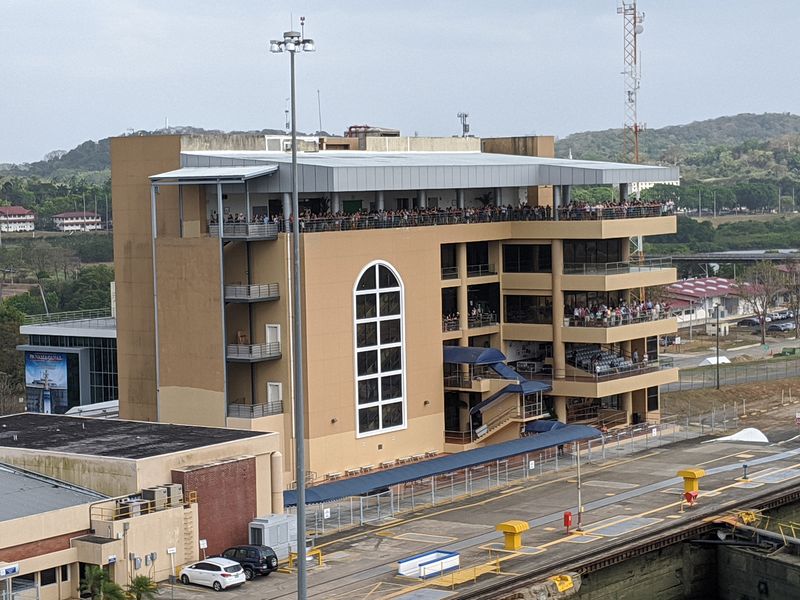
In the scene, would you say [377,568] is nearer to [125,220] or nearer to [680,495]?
[680,495]

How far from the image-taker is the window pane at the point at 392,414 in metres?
74.9

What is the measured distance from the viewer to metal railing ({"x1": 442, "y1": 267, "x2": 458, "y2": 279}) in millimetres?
80938

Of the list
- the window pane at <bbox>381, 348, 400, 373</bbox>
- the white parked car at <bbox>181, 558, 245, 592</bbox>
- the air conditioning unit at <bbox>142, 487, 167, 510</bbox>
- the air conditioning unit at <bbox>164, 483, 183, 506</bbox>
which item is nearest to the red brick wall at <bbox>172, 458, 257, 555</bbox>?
the air conditioning unit at <bbox>164, 483, 183, 506</bbox>

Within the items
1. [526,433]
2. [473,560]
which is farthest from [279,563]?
[526,433]

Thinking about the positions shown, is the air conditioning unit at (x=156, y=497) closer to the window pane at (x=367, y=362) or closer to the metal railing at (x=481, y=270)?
the window pane at (x=367, y=362)

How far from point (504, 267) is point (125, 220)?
2187cm

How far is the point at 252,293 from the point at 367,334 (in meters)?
6.88

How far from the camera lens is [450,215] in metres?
80.2

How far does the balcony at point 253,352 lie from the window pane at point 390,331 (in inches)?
256

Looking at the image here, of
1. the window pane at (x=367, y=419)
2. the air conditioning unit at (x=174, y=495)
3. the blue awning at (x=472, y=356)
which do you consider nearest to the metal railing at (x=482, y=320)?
the blue awning at (x=472, y=356)

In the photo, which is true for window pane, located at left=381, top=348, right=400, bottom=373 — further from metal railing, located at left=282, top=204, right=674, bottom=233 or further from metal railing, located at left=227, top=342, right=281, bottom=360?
metal railing, located at left=227, top=342, right=281, bottom=360

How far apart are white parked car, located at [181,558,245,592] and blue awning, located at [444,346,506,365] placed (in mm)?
27311

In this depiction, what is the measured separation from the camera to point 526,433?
261ft

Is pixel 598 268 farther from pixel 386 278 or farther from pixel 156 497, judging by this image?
pixel 156 497
